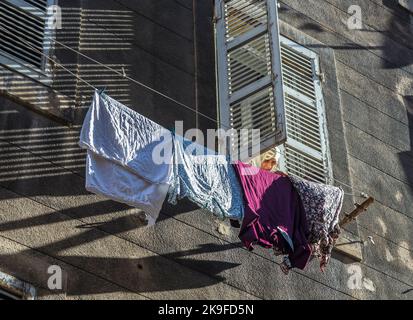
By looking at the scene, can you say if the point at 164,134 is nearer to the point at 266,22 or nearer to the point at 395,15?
the point at 266,22

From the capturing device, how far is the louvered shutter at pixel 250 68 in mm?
12141

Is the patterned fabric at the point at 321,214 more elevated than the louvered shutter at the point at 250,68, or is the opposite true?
the louvered shutter at the point at 250,68

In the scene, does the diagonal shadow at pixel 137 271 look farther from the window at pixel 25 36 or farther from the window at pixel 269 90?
the window at pixel 25 36

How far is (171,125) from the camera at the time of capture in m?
12.3

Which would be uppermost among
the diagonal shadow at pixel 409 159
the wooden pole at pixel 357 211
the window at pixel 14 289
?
the window at pixel 14 289

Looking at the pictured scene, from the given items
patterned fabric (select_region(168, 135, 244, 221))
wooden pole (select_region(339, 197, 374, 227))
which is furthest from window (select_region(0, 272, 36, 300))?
wooden pole (select_region(339, 197, 374, 227))

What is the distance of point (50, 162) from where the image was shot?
10.9 metres

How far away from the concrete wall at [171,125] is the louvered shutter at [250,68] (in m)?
0.39

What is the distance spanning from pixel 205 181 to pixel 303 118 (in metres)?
2.77

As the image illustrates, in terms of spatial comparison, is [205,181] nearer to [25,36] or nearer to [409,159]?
[25,36]

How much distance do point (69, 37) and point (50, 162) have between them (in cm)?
205

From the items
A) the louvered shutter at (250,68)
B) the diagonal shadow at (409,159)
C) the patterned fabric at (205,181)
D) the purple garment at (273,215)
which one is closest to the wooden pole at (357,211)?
the purple garment at (273,215)

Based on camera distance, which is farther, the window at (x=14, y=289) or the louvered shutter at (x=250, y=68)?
the louvered shutter at (x=250, y=68)
